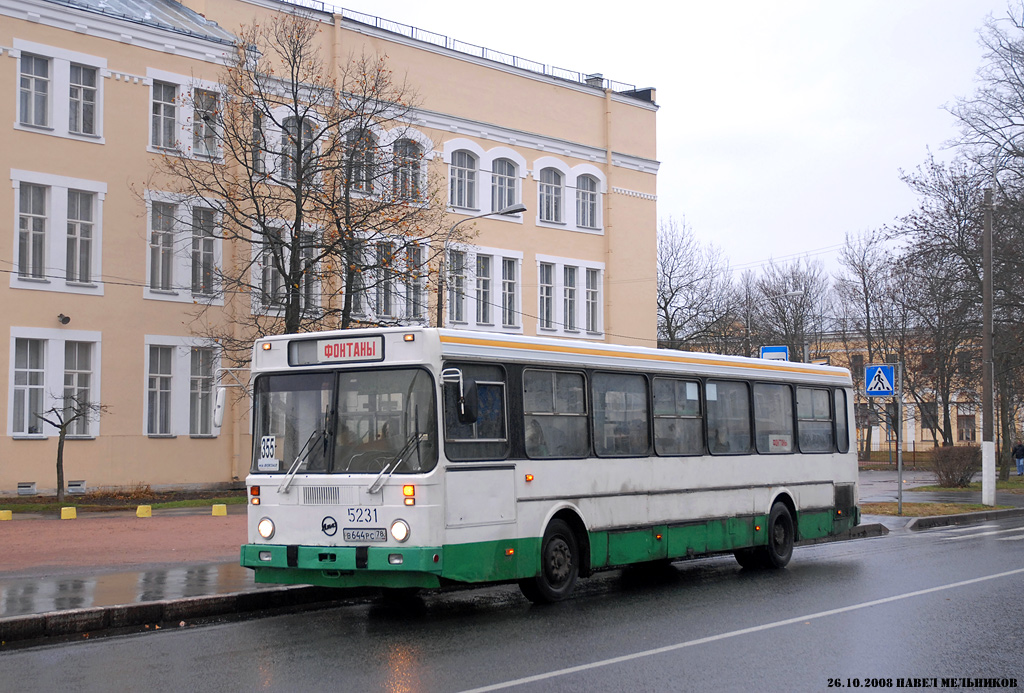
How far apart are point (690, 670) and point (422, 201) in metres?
25.8

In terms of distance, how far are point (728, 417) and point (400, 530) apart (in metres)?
6.18

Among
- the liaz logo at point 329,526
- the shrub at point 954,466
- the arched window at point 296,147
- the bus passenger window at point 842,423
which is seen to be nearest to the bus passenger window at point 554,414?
the liaz logo at point 329,526

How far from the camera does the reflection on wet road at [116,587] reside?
11172 millimetres

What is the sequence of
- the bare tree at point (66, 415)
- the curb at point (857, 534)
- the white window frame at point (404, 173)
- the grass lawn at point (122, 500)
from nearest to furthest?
the curb at point (857, 534), the grass lawn at point (122, 500), the bare tree at point (66, 415), the white window frame at point (404, 173)

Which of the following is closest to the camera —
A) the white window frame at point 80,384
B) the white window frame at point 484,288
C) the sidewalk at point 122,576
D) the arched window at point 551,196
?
the sidewalk at point 122,576

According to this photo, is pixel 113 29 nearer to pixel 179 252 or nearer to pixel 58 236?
pixel 58 236

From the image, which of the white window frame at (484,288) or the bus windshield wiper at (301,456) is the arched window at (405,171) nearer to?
the white window frame at (484,288)

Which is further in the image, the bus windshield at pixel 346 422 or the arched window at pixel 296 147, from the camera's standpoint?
the arched window at pixel 296 147

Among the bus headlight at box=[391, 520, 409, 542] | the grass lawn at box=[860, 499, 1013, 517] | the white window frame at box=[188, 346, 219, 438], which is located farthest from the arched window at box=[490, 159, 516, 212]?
the bus headlight at box=[391, 520, 409, 542]

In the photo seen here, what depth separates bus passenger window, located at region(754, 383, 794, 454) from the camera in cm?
1600

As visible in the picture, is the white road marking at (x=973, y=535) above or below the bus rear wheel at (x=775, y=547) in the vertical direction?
below

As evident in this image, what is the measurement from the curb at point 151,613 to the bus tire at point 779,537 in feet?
20.6

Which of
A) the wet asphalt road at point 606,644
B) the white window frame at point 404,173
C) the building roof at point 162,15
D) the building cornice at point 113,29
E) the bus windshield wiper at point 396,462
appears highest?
the building roof at point 162,15

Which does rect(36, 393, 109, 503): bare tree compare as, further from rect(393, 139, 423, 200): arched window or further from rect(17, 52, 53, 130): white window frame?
rect(393, 139, 423, 200): arched window
